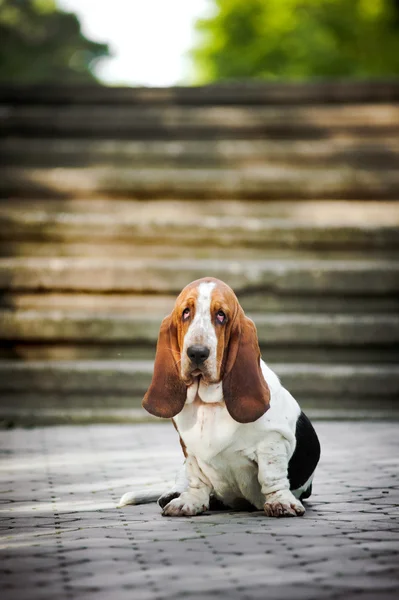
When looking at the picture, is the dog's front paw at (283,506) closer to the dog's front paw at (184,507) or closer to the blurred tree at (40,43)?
the dog's front paw at (184,507)

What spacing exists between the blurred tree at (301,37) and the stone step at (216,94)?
795 inches

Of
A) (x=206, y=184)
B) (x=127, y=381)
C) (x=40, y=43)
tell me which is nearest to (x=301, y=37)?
(x=40, y=43)

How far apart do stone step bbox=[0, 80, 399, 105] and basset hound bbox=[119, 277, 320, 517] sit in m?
7.73

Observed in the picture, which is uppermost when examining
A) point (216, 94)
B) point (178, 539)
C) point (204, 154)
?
point (216, 94)

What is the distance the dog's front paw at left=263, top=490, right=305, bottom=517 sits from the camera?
4.50 metres

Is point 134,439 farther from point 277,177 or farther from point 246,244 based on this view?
point 277,177

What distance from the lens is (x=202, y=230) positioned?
393 inches

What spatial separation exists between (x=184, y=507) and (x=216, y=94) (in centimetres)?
806

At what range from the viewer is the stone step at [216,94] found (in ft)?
39.0

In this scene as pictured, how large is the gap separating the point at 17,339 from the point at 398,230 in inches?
146

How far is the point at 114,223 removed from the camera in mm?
10039

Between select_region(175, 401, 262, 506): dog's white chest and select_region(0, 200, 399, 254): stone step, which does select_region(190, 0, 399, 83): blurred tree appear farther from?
select_region(175, 401, 262, 506): dog's white chest

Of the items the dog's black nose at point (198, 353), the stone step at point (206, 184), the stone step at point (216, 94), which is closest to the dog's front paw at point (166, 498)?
the dog's black nose at point (198, 353)

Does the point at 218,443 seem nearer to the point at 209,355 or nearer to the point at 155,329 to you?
the point at 209,355
